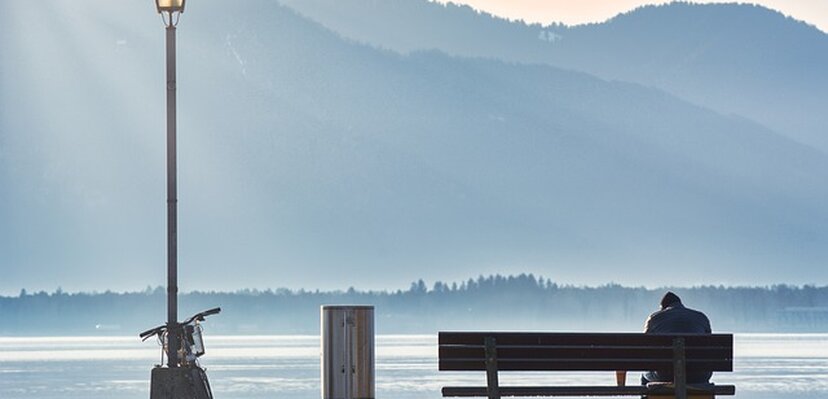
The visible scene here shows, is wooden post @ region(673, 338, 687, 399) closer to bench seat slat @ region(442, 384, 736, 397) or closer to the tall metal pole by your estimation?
bench seat slat @ region(442, 384, 736, 397)

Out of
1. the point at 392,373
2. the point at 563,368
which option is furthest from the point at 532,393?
the point at 392,373

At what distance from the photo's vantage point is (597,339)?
17625 mm

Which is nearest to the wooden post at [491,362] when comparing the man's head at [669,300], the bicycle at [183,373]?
the man's head at [669,300]

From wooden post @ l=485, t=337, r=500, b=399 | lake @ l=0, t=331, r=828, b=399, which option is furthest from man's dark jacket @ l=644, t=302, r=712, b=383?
lake @ l=0, t=331, r=828, b=399

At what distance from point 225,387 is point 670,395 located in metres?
32.6

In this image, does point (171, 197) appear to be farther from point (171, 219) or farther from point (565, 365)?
point (565, 365)

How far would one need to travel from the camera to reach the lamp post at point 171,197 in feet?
67.5

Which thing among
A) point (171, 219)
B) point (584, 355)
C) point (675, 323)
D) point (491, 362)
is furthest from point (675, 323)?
point (171, 219)

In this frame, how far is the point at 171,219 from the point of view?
68.5ft

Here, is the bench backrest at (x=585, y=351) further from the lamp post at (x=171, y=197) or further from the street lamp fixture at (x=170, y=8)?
the street lamp fixture at (x=170, y=8)

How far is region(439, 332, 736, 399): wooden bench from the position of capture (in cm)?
1758

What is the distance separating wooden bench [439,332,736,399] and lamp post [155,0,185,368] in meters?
3.61

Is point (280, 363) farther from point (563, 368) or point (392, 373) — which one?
point (563, 368)

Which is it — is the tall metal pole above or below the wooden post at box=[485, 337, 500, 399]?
above
